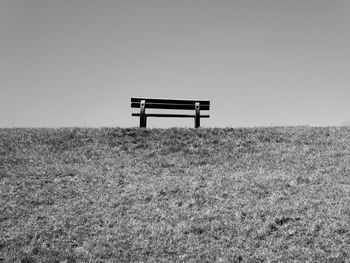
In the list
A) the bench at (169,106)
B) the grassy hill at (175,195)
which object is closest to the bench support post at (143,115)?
the bench at (169,106)

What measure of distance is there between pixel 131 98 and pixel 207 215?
986 cm

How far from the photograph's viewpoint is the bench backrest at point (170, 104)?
2105cm

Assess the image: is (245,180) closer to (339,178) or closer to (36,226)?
(339,178)

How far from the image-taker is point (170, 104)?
21.2 m

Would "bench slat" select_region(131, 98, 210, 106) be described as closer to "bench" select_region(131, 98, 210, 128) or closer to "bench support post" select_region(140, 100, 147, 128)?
"bench" select_region(131, 98, 210, 128)

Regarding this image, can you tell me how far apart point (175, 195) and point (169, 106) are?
804cm

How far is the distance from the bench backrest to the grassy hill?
4.17 ft

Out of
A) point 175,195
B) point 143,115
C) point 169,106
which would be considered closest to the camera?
point 175,195

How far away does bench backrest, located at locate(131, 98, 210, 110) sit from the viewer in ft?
69.1

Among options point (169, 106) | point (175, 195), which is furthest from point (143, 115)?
point (175, 195)

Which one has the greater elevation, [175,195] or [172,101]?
[172,101]

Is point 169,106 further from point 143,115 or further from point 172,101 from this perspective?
point 143,115

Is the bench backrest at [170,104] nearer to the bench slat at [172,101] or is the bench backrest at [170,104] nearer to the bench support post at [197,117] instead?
the bench slat at [172,101]

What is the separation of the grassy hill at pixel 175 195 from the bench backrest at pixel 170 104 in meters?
1.27
